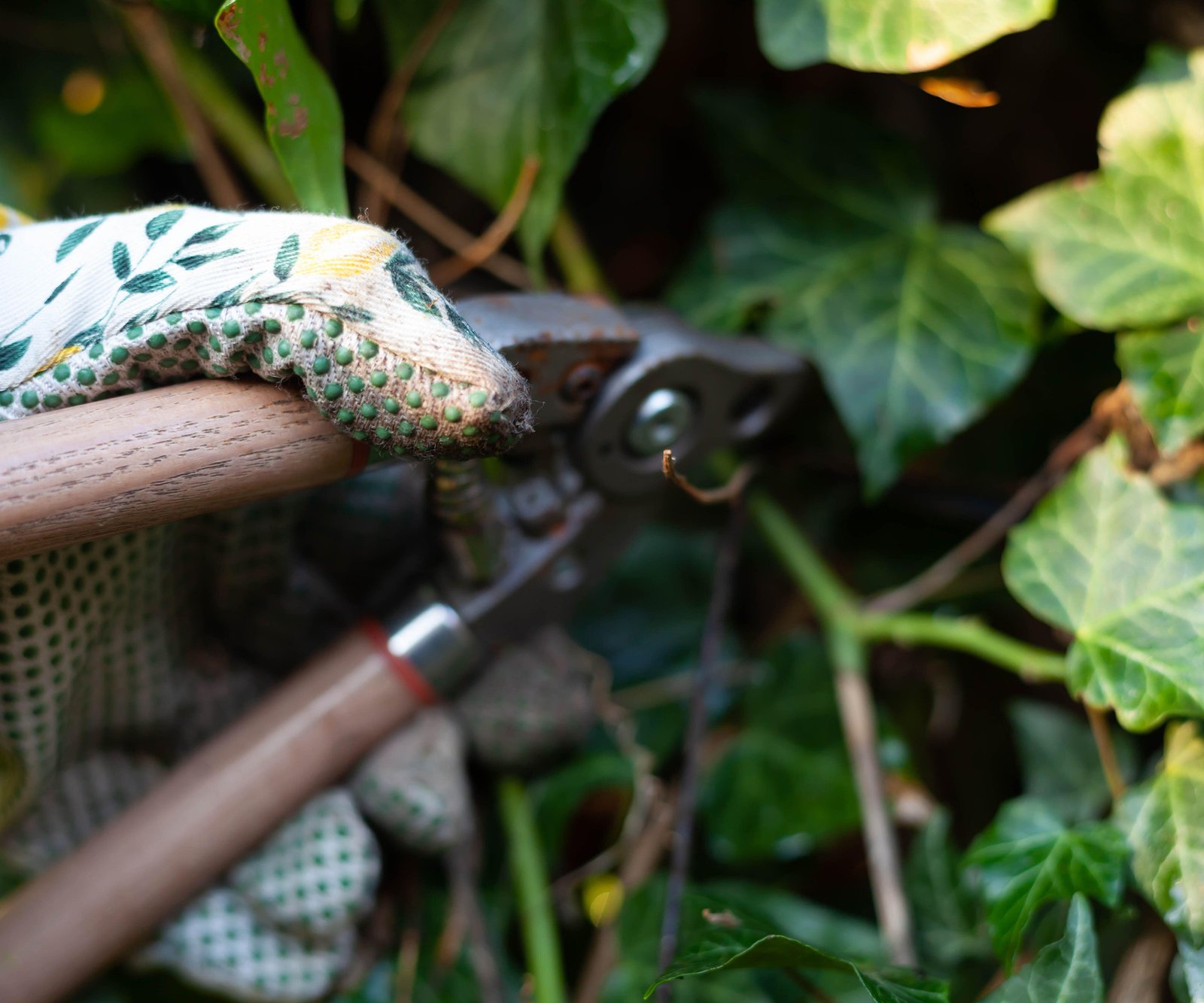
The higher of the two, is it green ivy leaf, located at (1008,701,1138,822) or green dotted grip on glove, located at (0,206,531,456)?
green dotted grip on glove, located at (0,206,531,456)

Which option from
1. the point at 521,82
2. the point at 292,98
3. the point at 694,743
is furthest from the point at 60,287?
the point at 694,743

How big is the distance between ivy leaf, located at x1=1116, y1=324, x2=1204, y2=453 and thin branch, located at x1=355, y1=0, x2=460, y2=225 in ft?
1.67

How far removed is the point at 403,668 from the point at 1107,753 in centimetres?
47

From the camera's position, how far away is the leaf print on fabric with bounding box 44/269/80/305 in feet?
1.40

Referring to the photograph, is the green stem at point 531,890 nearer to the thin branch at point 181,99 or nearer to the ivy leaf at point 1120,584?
the ivy leaf at point 1120,584

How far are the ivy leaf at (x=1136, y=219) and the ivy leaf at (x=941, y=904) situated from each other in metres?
0.39

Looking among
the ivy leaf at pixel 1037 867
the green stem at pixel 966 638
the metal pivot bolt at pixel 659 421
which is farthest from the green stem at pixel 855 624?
the metal pivot bolt at pixel 659 421

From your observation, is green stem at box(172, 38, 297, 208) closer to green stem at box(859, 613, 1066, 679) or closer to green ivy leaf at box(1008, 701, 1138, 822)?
green stem at box(859, 613, 1066, 679)

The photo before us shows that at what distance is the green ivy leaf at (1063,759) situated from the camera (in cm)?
66

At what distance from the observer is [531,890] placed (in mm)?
671

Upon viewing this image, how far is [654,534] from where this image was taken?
0.90 m

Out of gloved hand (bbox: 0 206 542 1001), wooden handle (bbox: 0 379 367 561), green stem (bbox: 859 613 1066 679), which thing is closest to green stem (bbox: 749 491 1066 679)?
green stem (bbox: 859 613 1066 679)

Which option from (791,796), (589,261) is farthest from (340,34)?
(791,796)

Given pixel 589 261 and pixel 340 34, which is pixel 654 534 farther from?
pixel 340 34
